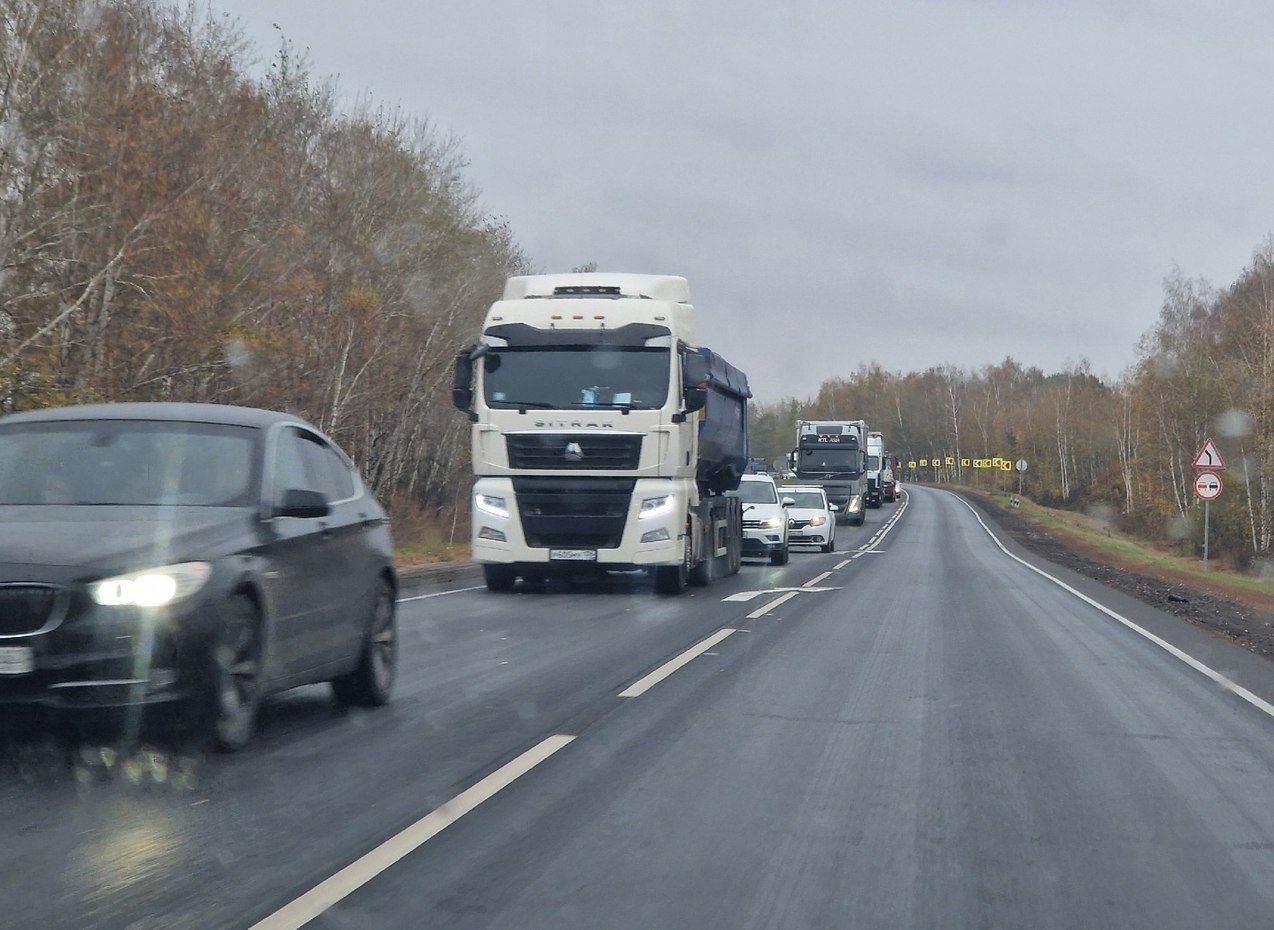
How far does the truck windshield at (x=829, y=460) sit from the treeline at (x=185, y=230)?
22.4 m

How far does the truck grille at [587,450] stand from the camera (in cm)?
1872

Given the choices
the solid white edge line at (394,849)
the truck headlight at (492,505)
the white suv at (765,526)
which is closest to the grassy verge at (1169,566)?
the white suv at (765,526)

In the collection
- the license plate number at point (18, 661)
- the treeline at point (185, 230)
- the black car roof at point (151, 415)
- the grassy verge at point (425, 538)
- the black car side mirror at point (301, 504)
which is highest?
the treeline at point (185, 230)

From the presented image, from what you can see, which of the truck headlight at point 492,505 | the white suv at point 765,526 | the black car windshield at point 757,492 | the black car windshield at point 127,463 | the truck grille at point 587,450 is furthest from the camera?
the black car windshield at point 757,492

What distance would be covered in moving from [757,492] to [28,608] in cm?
2487

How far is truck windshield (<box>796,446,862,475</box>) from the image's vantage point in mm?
58156

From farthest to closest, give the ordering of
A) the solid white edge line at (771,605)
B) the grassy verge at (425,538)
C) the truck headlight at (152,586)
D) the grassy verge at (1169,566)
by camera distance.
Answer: the grassy verge at (1169,566)
the grassy verge at (425,538)
the solid white edge line at (771,605)
the truck headlight at (152,586)

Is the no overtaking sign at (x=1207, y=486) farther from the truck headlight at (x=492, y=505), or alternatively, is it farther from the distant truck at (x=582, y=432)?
the truck headlight at (x=492, y=505)

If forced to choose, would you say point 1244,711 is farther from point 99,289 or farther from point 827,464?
point 827,464

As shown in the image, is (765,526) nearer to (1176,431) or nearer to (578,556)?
(578,556)

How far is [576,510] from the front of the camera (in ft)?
61.8

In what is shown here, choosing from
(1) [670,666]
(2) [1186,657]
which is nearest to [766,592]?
A: (2) [1186,657]

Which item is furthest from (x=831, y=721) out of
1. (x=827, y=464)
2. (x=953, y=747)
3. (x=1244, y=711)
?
(x=827, y=464)

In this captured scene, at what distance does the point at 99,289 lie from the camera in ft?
82.3
